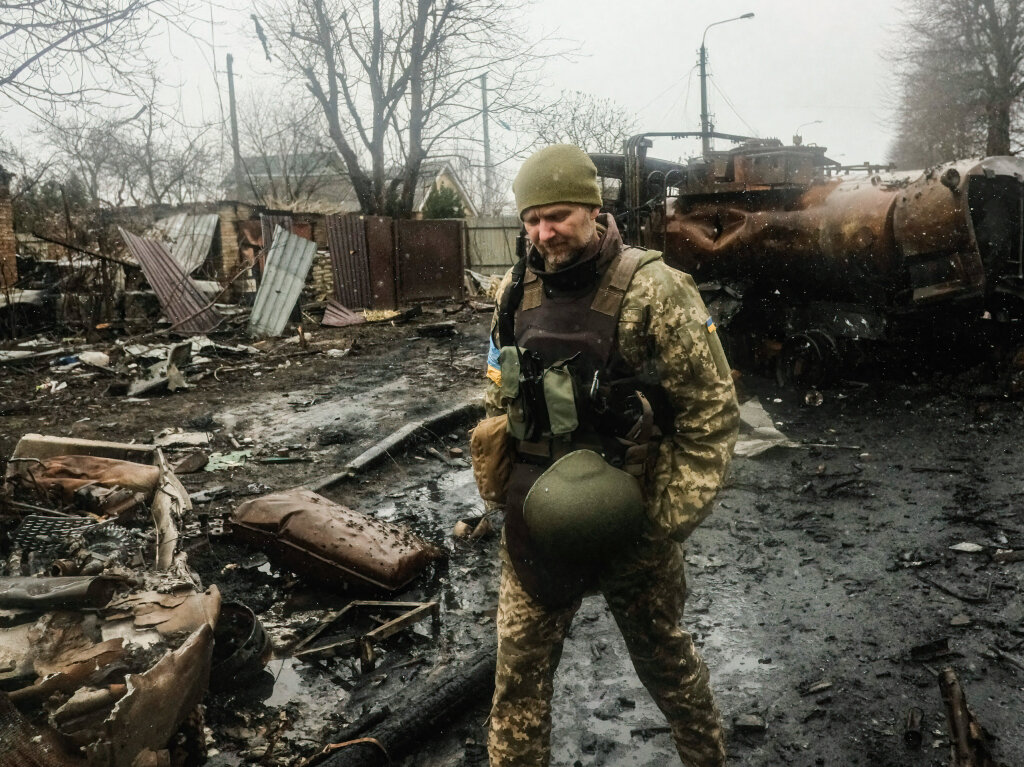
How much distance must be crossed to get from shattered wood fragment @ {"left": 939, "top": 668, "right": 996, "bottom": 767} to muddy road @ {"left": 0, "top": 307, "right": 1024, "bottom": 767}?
0.06 metres

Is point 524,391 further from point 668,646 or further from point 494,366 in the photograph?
point 668,646

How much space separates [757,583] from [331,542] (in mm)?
2126

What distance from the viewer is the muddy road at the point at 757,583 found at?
2.67 metres

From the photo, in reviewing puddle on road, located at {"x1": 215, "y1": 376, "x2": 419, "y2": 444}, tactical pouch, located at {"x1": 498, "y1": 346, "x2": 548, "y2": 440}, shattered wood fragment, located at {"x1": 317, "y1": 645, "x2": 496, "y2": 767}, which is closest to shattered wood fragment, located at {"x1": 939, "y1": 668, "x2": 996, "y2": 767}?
shattered wood fragment, located at {"x1": 317, "y1": 645, "x2": 496, "y2": 767}

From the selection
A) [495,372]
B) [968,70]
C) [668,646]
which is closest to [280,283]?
[495,372]

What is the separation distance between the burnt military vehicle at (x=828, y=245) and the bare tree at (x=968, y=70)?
2027 cm

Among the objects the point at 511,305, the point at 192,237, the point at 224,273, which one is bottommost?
the point at 511,305

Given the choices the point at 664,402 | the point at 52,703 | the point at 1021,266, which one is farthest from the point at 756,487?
the point at 52,703

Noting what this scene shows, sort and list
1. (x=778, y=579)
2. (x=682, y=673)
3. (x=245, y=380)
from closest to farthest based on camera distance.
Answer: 1. (x=682, y=673)
2. (x=778, y=579)
3. (x=245, y=380)

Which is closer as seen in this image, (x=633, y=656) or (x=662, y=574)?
(x=662, y=574)

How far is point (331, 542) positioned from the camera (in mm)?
3635

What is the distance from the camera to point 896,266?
6.46 metres

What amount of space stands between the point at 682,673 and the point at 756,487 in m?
3.26

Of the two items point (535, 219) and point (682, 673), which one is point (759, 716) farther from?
point (535, 219)
